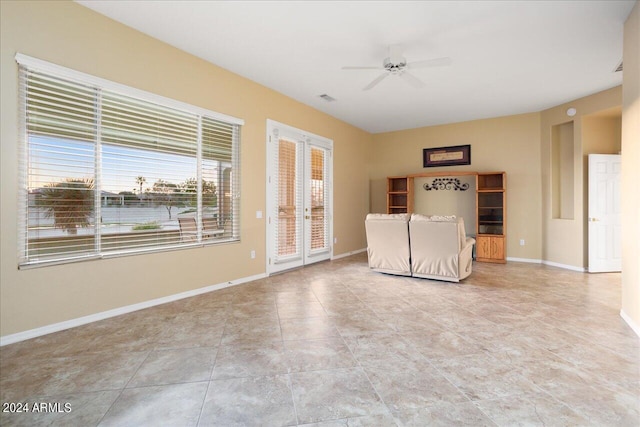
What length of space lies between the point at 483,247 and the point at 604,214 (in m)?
1.99

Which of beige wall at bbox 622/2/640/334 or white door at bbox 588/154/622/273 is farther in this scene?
white door at bbox 588/154/622/273

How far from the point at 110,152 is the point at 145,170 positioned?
39cm

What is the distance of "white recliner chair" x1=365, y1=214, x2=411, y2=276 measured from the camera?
4922mm

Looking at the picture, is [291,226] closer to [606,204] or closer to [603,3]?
[603,3]

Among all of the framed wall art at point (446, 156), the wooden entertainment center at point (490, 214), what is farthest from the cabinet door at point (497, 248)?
the framed wall art at point (446, 156)

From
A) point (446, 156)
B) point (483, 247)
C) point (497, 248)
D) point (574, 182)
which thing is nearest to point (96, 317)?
point (483, 247)

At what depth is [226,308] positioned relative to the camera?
351 centimetres

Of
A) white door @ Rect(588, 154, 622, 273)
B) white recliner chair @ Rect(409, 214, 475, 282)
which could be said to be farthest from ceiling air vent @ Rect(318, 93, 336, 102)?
white door @ Rect(588, 154, 622, 273)

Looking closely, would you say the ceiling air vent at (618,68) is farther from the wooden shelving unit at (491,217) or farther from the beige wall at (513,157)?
the wooden shelving unit at (491,217)

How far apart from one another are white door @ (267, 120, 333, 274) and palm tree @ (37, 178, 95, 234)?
2488 mm

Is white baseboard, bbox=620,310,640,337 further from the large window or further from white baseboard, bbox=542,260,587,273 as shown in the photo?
the large window

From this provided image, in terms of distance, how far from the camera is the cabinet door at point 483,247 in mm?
6410

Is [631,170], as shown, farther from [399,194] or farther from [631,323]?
[399,194]

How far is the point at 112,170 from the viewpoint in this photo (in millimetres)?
3264
